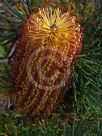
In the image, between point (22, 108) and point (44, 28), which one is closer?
point (44, 28)

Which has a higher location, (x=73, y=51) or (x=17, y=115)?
(x=73, y=51)

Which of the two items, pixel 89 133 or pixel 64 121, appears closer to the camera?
pixel 89 133

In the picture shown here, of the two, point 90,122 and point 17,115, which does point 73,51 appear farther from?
point 17,115

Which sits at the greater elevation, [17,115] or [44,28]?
[44,28]

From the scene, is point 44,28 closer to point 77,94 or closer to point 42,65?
point 42,65

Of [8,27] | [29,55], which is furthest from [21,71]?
[8,27]

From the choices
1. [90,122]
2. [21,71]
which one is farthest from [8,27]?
[90,122]
